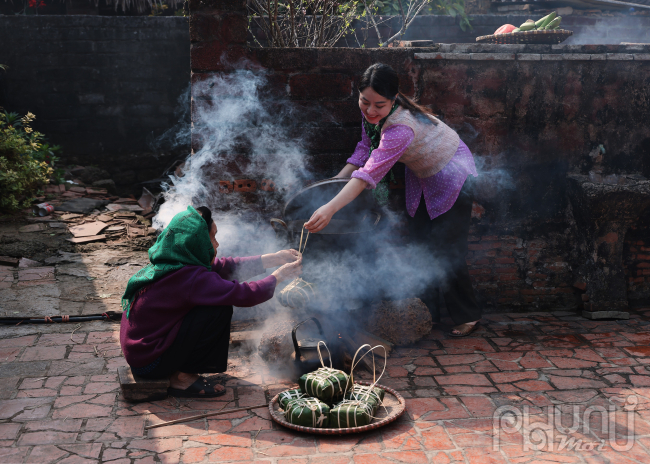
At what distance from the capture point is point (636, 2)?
42.0 feet

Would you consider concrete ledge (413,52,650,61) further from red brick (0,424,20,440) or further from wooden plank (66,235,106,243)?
wooden plank (66,235,106,243)

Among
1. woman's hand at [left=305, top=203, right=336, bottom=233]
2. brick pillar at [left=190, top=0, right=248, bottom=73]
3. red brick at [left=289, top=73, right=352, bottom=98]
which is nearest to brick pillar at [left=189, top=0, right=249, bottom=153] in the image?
brick pillar at [left=190, top=0, right=248, bottom=73]

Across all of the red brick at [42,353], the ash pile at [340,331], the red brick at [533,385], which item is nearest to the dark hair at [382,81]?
the ash pile at [340,331]

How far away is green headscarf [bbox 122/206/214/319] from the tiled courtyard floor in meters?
0.84

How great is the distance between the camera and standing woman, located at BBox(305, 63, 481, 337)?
4035 millimetres

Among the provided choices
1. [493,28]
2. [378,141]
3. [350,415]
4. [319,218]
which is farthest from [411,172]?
[493,28]

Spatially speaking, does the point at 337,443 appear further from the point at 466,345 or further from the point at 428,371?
the point at 466,345

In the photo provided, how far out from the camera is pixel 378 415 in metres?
3.47

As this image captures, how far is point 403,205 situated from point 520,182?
1178 mm

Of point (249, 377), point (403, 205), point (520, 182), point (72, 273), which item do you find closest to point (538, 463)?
point (249, 377)

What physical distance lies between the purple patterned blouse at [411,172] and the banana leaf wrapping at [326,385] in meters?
1.33

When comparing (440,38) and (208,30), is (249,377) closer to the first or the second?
(208,30)

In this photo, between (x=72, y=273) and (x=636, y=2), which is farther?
(x=636, y=2)

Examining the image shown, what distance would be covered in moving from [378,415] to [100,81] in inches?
332
